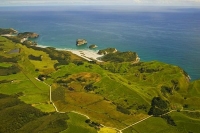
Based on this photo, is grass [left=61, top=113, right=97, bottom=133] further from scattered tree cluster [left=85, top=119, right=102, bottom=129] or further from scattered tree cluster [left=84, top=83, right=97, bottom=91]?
scattered tree cluster [left=84, top=83, right=97, bottom=91]

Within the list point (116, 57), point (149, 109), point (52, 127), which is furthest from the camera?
point (116, 57)

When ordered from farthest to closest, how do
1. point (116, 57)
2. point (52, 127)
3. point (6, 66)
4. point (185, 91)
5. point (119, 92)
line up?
1. point (116, 57)
2. point (6, 66)
3. point (185, 91)
4. point (119, 92)
5. point (52, 127)

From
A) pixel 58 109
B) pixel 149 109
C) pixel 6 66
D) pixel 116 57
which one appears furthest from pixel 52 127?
pixel 116 57

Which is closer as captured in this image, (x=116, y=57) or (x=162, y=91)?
(x=162, y=91)

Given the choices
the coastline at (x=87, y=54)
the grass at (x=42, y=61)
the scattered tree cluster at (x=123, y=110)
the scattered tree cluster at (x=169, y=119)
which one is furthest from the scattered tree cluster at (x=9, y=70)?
the scattered tree cluster at (x=169, y=119)

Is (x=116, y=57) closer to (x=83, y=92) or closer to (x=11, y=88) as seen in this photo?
(x=83, y=92)

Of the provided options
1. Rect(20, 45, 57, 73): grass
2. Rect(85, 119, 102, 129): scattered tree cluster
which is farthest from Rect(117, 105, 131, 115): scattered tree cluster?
Rect(20, 45, 57, 73): grass

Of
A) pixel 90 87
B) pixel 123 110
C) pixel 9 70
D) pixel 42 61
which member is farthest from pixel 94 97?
pixel 42 61
